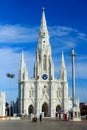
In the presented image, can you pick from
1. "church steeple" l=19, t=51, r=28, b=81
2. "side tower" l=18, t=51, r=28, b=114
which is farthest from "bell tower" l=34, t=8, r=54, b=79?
"side tower" l=18, t=51, r=28, b=114

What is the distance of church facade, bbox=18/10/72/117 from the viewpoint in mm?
132750

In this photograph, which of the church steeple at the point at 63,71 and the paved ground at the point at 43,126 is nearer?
the paved ground at the point at 43,126

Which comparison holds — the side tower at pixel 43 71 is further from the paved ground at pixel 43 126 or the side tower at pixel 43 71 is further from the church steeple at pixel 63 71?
the paved ground at pixel 43 126

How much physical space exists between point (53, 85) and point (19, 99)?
1243 centimetres

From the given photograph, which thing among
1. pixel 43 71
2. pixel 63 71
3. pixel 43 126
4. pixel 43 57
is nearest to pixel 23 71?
pixel 43 71

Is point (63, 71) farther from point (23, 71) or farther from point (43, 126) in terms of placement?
point (43, 126)

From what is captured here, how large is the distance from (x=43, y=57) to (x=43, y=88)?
11.0 meters

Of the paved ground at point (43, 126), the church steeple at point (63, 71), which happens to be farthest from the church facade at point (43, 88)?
the paved ground at point (43, 126)

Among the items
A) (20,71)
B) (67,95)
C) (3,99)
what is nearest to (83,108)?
(67,95)

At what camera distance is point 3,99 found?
105750mm

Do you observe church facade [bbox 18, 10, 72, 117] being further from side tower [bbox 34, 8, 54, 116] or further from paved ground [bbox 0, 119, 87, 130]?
paved ground [bbox 0, 119, 87, 130]

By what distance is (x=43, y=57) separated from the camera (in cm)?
13862

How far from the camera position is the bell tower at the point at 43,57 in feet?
448

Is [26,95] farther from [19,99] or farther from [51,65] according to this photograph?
[51,65]
